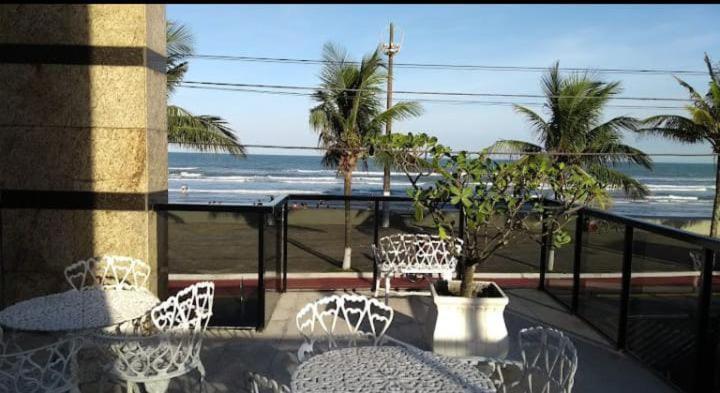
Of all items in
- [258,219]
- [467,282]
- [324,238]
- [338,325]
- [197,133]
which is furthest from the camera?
[324,238]

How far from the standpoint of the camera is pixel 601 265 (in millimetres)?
5246

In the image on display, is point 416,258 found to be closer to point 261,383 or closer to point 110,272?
point 110,272

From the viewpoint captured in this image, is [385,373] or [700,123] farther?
[700,123]

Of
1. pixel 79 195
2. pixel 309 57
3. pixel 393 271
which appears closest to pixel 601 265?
pixel 393 271

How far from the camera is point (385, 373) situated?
2174 millimetres

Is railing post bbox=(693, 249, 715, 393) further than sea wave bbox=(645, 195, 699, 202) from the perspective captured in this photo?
No

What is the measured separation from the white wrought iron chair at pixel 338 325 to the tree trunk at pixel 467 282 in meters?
0.54

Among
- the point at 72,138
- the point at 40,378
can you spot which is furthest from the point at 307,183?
the point at 40,378

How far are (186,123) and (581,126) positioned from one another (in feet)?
26.7

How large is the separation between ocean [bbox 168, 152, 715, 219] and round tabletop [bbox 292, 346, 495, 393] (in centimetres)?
1735

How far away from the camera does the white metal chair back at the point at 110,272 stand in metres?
3.68

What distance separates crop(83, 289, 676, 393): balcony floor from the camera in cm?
329

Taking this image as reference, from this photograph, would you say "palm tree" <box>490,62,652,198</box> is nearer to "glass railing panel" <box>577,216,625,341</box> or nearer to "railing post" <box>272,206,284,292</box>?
"glass railing panel" <box>577,216,625,341</box>

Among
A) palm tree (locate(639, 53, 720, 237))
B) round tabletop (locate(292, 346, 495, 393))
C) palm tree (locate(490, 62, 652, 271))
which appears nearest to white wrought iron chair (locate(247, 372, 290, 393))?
round tabletop (locate(292, 346, 495, 393))
